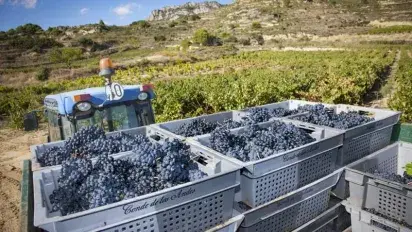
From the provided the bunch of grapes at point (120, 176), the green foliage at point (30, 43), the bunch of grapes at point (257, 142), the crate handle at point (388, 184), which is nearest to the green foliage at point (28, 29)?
the green foliage at point (30, 43)

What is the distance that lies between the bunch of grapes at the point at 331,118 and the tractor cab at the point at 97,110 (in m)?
2.46

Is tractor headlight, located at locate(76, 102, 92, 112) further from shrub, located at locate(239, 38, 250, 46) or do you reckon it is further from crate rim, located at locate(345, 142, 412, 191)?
shrub, located at locate(239, 38, 250, 46)

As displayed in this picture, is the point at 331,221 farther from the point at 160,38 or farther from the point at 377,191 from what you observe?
the point at 160,38

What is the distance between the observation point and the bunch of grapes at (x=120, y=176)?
90.2 inches

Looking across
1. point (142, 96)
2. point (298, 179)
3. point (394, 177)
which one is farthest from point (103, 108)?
point (394, 177)

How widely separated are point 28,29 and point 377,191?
283 ft

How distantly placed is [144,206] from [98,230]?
1.08 feet

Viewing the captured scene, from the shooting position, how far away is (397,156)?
4.40 meters

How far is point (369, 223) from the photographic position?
339 cm

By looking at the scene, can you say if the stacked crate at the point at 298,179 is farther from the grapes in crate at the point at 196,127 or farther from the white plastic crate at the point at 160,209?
the grapes in crate at the point at 196,127

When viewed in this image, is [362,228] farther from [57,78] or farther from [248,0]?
[248,0]

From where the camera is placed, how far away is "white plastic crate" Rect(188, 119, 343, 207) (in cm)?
276

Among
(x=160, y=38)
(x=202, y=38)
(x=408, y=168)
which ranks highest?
(x=160, y=38)

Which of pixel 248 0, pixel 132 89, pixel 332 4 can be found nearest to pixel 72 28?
pixel 248 0
